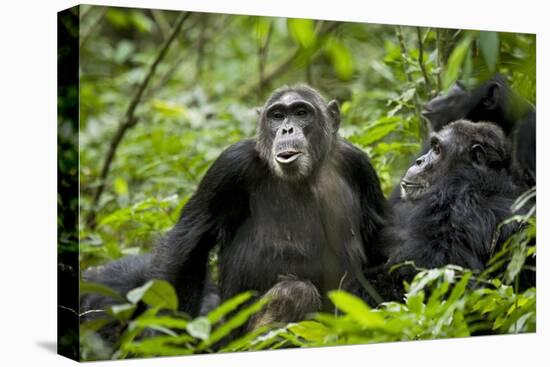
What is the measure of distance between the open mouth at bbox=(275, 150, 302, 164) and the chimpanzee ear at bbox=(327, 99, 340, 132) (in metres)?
0.44

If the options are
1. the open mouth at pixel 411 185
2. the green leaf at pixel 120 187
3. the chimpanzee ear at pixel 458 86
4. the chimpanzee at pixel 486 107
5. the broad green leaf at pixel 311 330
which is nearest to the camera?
the broad green leaf at pixel 311 330

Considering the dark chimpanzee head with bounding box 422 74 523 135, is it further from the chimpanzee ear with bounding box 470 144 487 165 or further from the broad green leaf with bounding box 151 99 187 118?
the broad green leaf with bounding box 151 99 187 118

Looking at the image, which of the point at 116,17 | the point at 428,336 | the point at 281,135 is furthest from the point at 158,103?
the point at 428,336

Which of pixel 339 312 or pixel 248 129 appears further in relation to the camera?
pixel 248 129

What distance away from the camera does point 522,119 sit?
5496 millimetres

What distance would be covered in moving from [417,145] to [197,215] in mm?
1911

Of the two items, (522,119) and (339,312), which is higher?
(522,119)

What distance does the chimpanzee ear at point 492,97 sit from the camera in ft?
19.3

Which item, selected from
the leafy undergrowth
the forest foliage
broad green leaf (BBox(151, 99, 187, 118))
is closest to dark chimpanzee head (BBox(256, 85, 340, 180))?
the forest foliage

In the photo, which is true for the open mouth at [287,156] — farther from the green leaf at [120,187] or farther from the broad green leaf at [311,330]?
the green leaf at [120,187]

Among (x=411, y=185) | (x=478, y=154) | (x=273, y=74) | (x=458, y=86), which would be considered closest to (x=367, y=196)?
(x=411, y=185)

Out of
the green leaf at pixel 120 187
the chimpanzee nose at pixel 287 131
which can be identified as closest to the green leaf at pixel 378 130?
the chimpanzee nose at pixel 287 131

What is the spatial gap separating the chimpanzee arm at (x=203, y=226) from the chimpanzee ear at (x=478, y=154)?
4.60 ft

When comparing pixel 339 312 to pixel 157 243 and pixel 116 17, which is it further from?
pixel 116 17
